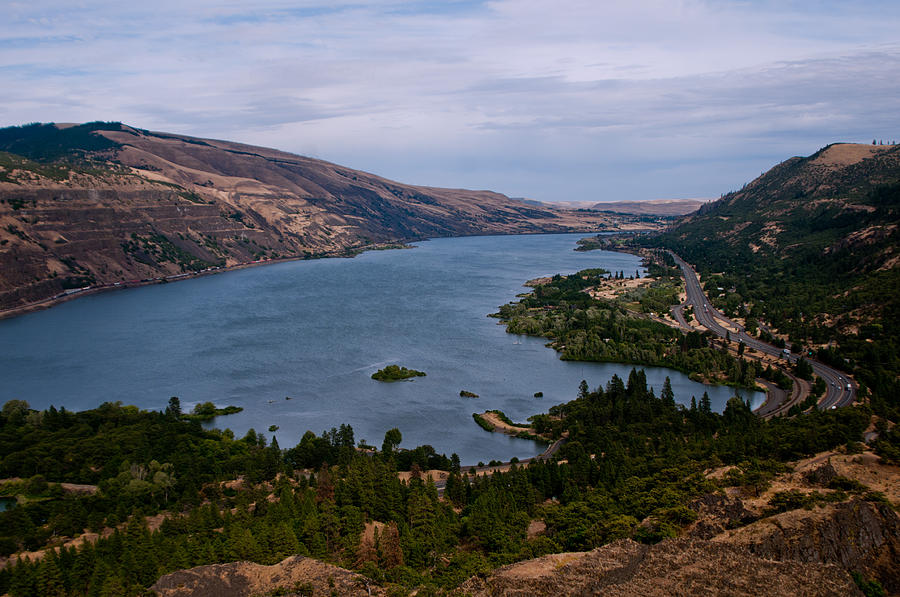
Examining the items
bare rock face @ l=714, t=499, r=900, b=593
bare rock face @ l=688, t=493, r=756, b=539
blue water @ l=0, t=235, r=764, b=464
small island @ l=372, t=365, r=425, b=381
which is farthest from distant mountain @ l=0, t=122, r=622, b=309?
bare rock face @ l=714, t=499, r=900, b=593

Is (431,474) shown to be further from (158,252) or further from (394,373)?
(158,252)

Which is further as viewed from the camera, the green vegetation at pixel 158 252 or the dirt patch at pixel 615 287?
the green vegetation at pixel 158 252

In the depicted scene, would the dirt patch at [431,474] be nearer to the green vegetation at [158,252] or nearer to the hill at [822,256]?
the hill at [822,256]

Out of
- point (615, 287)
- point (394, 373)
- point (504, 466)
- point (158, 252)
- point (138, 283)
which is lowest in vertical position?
point (504, 466)

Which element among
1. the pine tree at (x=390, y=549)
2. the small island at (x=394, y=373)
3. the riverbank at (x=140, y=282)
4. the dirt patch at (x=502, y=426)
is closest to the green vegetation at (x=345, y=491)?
the pine tree at (x=390, y=549)

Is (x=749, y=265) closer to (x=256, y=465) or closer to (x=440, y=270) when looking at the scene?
(x=440, y=270)

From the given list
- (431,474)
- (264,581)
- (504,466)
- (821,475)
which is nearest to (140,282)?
(431,474)
